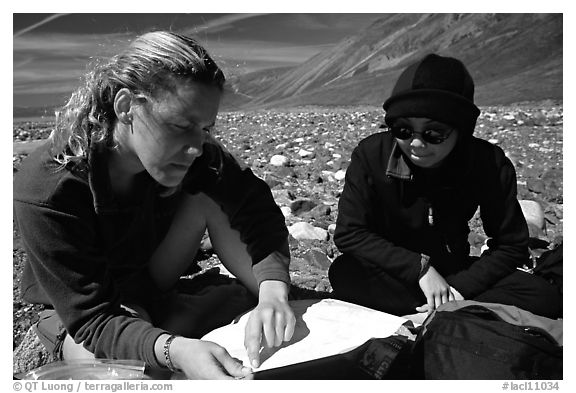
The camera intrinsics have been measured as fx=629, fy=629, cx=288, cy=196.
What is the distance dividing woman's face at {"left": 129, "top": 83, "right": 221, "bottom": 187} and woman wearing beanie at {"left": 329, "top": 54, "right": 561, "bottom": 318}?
0.55 metres

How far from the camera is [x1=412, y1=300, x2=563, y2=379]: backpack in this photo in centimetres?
138

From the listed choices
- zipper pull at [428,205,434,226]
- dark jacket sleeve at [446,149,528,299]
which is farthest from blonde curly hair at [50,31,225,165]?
dark jacket sleeve at [446,149,528,299]

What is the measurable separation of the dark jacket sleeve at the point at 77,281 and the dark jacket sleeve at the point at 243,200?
1.16 feet

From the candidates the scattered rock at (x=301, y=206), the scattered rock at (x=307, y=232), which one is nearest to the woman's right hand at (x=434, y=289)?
the scattered rock at (x=307, y=232)

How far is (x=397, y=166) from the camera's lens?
175cm

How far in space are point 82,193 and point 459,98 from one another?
3.13ft

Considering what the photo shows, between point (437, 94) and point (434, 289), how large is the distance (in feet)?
1.68

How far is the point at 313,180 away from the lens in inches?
119

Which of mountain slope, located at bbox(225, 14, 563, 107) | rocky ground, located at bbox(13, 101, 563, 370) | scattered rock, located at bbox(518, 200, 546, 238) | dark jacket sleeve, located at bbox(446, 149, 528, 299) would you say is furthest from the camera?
scattered rock, located at bbox(518, 200, 546, 238)

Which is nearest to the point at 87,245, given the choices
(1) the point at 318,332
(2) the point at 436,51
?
(1) the point at 318,332

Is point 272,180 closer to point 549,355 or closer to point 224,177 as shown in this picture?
point 224,177

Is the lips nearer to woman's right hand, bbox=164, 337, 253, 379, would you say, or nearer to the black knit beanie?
woman's right hand, bbox=164, 337, 253, 379

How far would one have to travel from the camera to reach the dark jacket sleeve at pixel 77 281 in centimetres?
131

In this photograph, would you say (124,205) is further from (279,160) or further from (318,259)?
(279,160)
